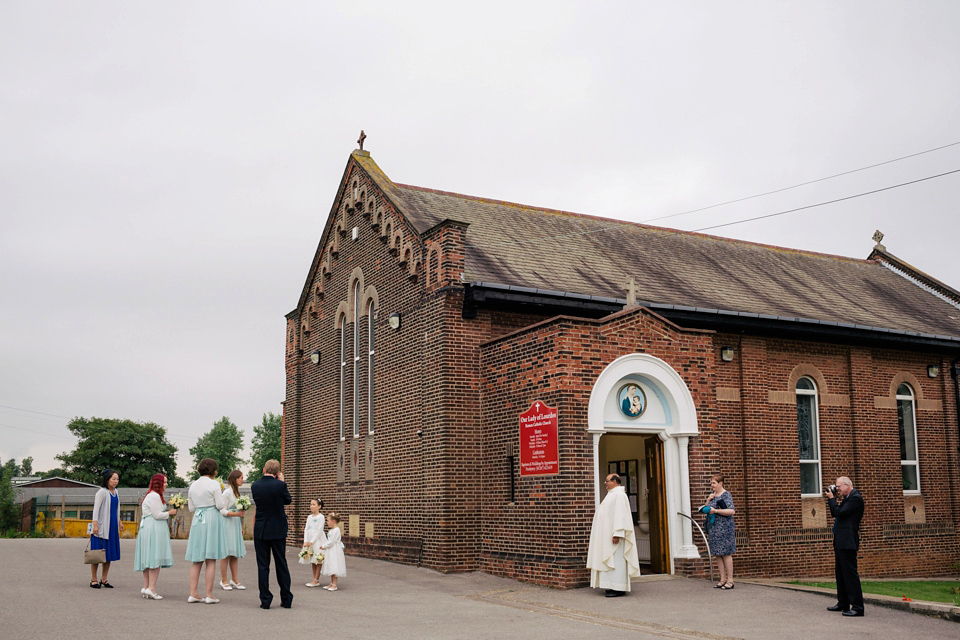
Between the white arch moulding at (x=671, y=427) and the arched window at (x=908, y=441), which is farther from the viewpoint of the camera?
the arched window at (x=908, y=441)

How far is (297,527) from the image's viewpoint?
2252 cm

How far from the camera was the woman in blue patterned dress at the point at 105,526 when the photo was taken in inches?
501

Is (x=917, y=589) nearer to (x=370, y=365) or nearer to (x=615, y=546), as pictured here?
(x=615, y=546)

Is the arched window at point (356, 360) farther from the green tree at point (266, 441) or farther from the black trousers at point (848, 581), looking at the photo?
the green tree at point (266, 441)

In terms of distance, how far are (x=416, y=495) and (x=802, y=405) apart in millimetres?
8978

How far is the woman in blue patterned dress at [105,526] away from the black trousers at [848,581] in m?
9.71

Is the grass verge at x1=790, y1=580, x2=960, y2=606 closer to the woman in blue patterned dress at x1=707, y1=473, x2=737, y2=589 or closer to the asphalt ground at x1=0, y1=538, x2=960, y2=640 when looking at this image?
the woman in blue patterned dress at x1=707, y1=473, x2=737, y2=589

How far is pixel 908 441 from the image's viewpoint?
21.4 meters

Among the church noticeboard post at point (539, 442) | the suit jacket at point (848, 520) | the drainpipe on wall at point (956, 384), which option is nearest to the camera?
the suit jacket at point (848, 520)

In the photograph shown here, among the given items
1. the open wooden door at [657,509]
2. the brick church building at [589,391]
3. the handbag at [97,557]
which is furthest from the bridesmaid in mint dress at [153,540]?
the open wooden door at [657,509]

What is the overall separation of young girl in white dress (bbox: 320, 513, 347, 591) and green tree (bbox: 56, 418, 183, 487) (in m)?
65.2

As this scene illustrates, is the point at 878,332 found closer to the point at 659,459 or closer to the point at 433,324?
the point at 659,459

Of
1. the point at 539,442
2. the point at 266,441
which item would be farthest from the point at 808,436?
the point at 266,441

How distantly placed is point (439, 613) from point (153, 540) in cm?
394
